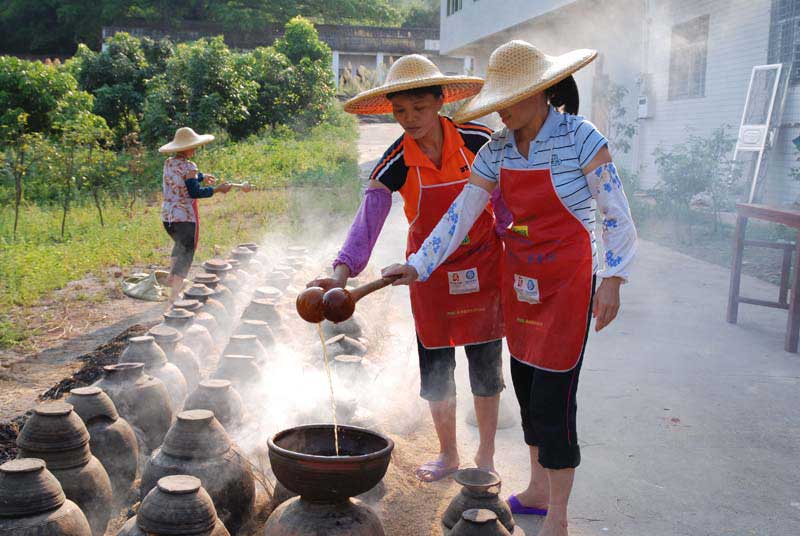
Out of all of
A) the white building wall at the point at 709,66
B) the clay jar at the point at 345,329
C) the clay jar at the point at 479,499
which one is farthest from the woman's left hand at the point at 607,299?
the white building wall at the point at 709,66

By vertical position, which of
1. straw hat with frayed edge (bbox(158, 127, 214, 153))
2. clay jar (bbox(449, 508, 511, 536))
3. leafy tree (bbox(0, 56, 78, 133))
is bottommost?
clay jar (bbox(449, 508, 511, 536))

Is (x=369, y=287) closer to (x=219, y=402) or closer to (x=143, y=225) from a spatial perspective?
(x=219, y=402)

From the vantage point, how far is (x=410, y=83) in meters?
3.46

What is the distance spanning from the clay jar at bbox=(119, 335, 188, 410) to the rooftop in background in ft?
114

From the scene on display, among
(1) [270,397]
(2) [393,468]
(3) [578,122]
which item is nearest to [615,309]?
(3) [578,122]

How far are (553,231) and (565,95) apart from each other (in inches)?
23.0

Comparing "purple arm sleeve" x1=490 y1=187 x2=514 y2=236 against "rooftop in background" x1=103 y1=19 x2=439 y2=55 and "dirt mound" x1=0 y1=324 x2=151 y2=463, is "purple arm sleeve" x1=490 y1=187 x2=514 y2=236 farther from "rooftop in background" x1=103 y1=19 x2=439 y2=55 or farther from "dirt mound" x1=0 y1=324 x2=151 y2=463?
"rooftop in background" x1=103 y1=19 x2=439 y2=55

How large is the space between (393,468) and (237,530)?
0.96 m

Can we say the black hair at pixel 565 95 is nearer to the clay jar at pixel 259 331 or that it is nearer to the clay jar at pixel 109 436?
the clay jar at pixel 109 436

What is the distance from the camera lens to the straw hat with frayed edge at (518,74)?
298 centimetres

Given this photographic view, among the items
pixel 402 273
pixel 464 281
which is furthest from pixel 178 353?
pixel 402 273

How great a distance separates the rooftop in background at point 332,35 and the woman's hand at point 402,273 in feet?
118

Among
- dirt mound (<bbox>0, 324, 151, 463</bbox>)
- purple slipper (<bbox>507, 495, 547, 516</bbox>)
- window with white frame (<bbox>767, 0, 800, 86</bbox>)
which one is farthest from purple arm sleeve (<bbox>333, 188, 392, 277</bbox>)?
window with white frame (<bbox>767, 0, 800, 86</bbox>)

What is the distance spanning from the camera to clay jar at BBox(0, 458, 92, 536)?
9.14 ft
